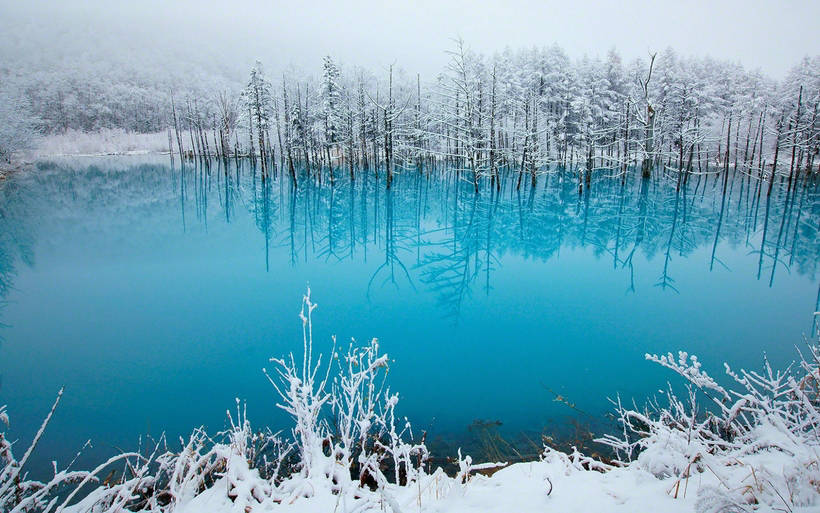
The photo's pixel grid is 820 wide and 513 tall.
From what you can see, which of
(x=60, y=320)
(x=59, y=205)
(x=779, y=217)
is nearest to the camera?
(x=60, y=320)

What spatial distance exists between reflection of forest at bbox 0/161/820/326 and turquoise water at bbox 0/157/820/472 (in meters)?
0.17

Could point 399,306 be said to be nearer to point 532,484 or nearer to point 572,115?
point 532,484

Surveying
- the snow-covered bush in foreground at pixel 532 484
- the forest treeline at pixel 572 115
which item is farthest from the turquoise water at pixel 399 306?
the forest treeline at pixel 572 115

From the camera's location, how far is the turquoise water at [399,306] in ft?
21.7

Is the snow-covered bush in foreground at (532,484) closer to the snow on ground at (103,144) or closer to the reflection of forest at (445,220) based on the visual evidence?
the reflection of forest at (445,220)

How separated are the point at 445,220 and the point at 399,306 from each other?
1214cm

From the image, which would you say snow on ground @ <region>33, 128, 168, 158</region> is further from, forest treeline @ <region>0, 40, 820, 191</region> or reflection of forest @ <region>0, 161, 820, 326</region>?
reflection of forest @ <region>0, 161, 820, 326</region>

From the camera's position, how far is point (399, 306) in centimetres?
1030

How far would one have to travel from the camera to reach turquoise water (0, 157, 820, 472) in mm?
6613

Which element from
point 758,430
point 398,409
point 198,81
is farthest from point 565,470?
point 198,81

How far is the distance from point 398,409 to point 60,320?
28.0ft

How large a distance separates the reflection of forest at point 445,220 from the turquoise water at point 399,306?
174mm

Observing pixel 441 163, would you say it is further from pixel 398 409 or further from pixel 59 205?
pixel 398 409

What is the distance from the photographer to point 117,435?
582 centimetres
